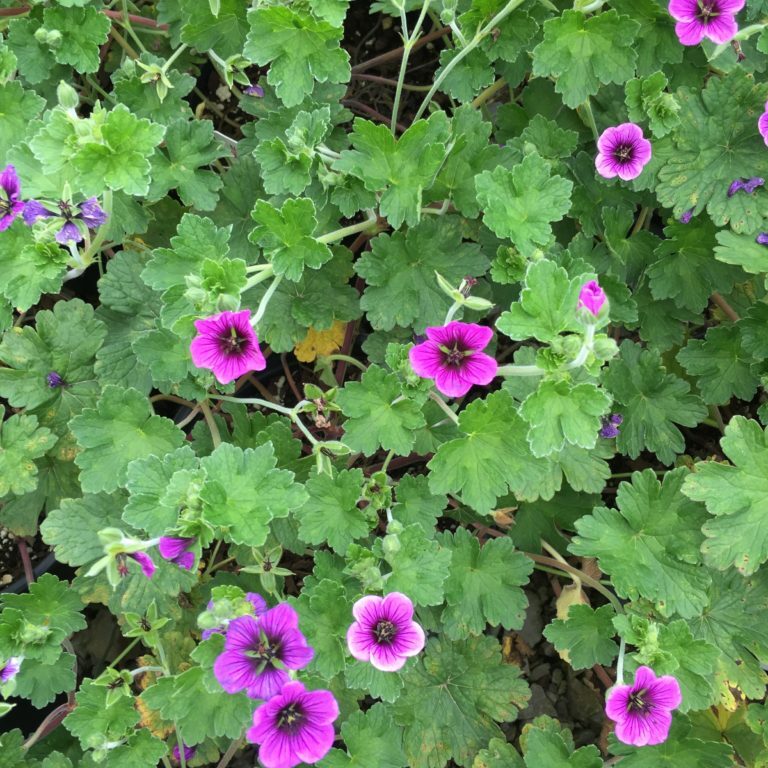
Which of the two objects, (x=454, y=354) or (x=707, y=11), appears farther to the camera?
(x=707, y=11)

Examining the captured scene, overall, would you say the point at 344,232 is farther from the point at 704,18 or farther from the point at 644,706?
the point at 644,706

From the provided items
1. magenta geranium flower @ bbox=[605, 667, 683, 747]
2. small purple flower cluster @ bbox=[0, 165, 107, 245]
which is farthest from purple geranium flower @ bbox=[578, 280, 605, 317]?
small purple flower cluster @ bbox=[0, 165, 107, 245]

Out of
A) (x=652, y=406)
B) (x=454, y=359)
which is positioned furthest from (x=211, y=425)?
(x=652, y=406)

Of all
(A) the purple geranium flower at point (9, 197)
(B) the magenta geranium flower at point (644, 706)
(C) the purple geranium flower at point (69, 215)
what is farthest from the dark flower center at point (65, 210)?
(B) the magenta geranium flower at point (644, 706)

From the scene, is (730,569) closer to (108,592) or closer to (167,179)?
(108,592)

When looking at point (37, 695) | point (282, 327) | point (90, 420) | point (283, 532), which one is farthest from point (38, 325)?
point (37, 695)
